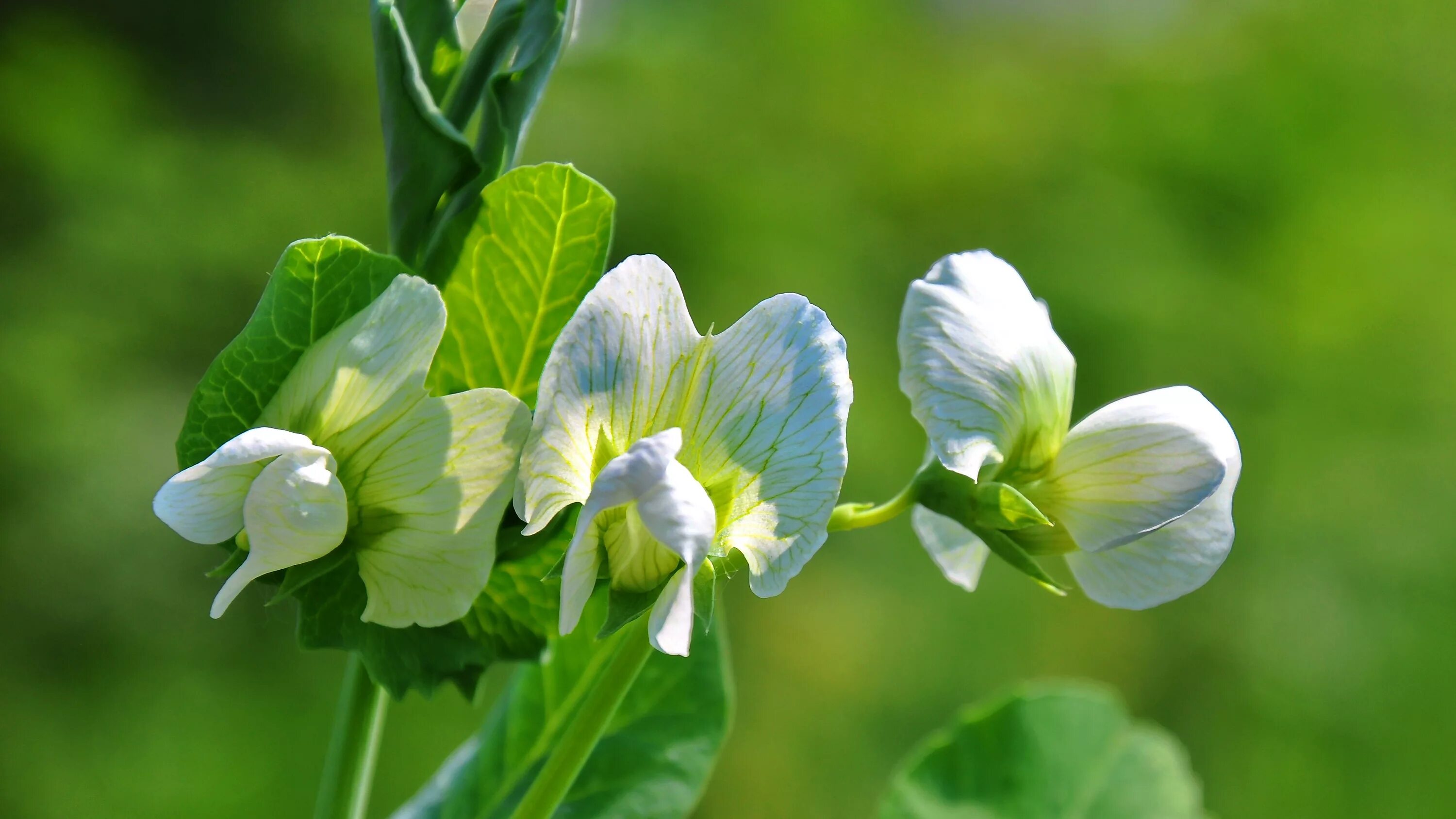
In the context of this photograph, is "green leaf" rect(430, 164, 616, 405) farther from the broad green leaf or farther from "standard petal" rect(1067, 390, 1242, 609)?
"standard petal" rect(1067, 390, 1242, 609)

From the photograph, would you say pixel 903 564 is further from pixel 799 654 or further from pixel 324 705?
pixel 324 705

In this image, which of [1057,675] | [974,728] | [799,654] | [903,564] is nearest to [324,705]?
[799,654]

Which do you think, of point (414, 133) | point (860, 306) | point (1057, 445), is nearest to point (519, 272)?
point (414, 133)

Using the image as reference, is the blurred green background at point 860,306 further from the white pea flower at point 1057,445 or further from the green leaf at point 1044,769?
the white pea flower at point 1057,445

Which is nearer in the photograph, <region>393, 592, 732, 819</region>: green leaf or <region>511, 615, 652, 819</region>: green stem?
<region>511, 615, 652, 819</region>: green stem

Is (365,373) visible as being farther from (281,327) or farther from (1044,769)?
(1044,769)

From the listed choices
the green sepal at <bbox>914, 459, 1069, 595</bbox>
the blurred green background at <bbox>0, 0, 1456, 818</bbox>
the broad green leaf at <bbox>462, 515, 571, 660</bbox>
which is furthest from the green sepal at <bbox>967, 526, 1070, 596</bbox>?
the blurred green background at <bbox>0, 0, 1456, 818</bbox>

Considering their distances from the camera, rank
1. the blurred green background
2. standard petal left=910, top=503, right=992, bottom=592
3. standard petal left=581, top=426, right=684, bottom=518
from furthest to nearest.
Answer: the blurred green background → standard petal left=910, top=503, right=992, bottom=592 → standard petal left=581, top=426, right=684, bottom=518
